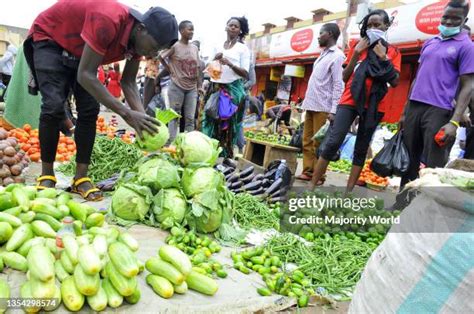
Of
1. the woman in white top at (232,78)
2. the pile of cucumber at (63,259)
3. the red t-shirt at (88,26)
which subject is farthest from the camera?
the woman in white top at (232,78)

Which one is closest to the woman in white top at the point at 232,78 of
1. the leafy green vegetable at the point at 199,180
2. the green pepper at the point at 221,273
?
the leafy green vegetable at the point at 199,180

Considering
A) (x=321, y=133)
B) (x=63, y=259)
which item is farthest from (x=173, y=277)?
(x=321, y=133)

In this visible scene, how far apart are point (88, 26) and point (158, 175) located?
44.1 inches

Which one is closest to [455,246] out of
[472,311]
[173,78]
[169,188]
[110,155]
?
[472,311]

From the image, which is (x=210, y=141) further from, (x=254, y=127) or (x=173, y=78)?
(x=254, y=127)

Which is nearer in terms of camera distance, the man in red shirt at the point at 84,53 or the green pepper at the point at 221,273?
the green pepper at the point at 221,273

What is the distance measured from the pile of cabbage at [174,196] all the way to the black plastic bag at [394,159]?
1.85 m

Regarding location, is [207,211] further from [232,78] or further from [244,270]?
[232,78]

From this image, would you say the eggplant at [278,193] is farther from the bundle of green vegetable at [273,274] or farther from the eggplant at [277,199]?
the bundle of green vegetable at [273,274]

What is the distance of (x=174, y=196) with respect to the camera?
279 centimetres

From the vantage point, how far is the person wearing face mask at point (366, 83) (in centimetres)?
405

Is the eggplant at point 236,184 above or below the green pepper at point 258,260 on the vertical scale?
above

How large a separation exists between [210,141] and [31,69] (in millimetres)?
1579
